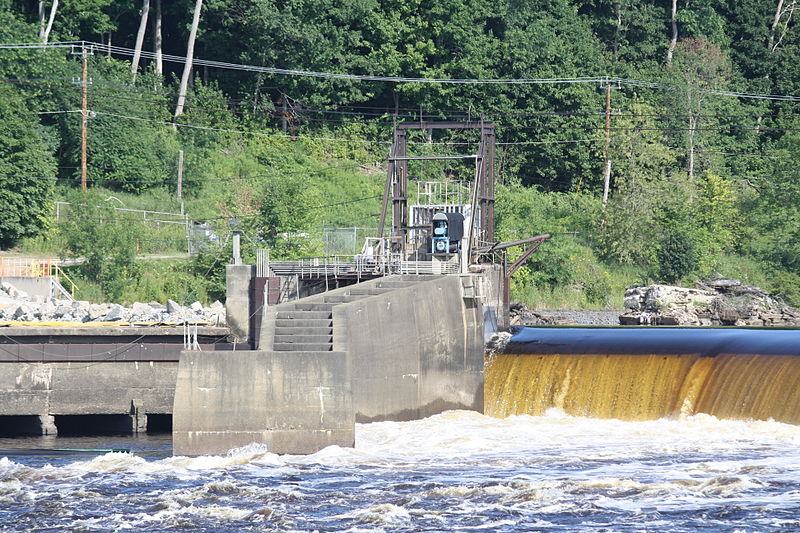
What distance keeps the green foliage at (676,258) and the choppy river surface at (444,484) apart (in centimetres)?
3536

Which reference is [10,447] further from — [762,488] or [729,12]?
[729,12]

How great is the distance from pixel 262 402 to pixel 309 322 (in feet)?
13.1

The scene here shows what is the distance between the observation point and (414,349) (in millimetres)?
35594

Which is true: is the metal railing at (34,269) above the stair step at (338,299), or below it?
above

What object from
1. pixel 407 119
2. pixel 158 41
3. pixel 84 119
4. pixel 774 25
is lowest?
pixel 84 119

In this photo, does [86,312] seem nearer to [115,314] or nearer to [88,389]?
[115,314]

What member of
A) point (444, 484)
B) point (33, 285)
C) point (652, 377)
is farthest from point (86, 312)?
point (444, 484)

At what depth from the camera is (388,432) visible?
108ft

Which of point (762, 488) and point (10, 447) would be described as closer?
point (762, 488)

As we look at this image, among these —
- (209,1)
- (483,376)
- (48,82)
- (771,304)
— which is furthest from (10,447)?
(209,1)

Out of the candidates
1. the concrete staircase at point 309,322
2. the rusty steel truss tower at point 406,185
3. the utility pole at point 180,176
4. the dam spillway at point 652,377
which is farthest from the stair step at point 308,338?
the utility pole at point 180,176

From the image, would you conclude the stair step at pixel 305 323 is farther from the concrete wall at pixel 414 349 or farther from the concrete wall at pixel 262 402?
the concrete wall at pixel 262 402

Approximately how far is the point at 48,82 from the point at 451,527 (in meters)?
50.0

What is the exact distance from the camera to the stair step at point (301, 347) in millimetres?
31672
